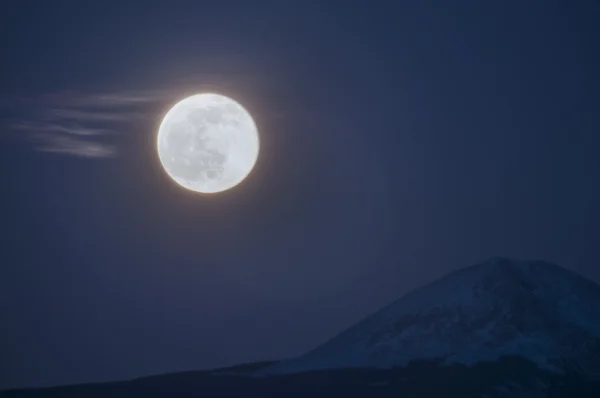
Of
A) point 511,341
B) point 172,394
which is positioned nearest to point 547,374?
point 511,341

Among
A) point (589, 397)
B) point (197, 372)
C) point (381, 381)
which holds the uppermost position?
point (197, 372)

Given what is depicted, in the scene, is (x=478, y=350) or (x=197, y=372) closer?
(x=197, y=372)

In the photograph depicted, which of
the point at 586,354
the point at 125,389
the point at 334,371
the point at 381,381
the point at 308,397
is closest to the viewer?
the point at 308,397

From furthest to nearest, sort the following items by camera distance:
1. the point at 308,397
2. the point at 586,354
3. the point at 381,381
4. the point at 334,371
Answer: the point at 586,354
the point at 334,371
the point at 381,381
the point at 308,397

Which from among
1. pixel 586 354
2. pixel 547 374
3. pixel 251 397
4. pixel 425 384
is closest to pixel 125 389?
pixel 251 397

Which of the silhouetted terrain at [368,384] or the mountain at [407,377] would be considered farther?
the mountain at [407,377]

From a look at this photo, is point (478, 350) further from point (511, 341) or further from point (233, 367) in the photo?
point (233, 367)

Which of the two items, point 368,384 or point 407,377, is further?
point 407,377

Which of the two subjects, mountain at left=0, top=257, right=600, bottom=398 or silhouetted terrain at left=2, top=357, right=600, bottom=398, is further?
mountain at left=0, top=257, right=600, bottom=398

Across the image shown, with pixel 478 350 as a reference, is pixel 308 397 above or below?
below

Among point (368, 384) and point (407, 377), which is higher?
point (407, 377)
